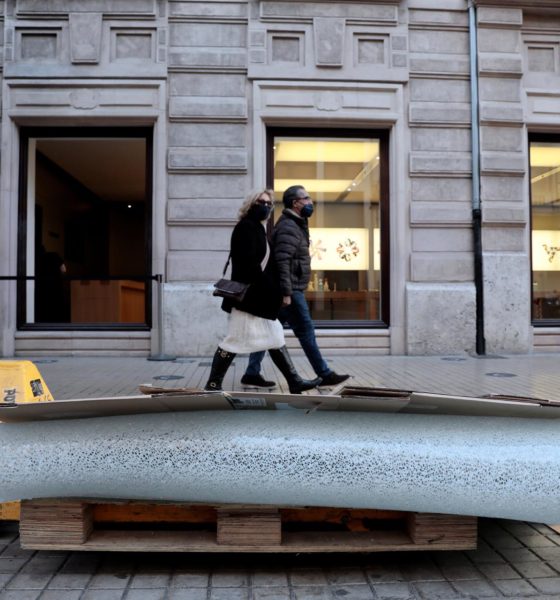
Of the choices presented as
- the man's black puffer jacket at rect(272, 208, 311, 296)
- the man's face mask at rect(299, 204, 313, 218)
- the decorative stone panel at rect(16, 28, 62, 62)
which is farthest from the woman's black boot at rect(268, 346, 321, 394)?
the decorative stone panel at rect(16, 28, 62, 62)

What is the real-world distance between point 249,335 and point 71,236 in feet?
23.1

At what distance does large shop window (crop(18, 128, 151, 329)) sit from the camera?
30.9 ft

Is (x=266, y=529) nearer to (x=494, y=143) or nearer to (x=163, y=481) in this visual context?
Answer: (x=163, y=481)

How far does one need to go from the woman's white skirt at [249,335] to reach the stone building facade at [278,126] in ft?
11.9

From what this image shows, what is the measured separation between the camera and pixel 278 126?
9.46 metres

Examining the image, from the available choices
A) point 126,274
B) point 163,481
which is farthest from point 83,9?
point 163,481

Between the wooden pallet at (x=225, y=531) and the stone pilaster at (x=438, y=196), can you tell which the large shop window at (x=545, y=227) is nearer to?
the stone pilaster at (x=438, y=196)

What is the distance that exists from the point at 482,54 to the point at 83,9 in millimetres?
6383

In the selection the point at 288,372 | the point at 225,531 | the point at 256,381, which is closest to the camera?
the point at 225,531

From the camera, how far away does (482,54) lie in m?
9.42

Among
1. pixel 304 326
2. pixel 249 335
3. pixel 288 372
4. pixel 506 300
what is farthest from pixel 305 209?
pixel 506 300

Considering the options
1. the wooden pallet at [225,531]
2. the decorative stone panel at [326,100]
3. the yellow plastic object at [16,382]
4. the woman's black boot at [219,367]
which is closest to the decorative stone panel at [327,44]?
the decorative stone panel at [326,100]

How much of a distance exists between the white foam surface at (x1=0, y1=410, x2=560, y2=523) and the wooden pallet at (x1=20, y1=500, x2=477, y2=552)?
142 millimetres

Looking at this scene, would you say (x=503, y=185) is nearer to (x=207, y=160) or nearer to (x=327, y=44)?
(x=327, y=44)
